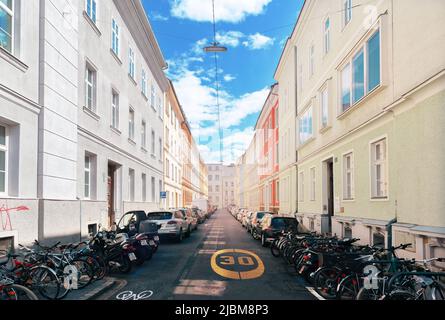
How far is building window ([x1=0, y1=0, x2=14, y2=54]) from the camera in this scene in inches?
352

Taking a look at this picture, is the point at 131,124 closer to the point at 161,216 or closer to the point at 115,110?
the point at 115,110

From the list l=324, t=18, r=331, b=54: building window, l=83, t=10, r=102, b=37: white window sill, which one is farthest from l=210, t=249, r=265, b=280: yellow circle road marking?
l=324, t=18, r=331, b=54: building window

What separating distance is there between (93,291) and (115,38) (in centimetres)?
1390

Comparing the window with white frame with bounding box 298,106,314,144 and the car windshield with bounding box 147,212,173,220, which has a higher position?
the window with white frame with bounding box 298,106,314,144

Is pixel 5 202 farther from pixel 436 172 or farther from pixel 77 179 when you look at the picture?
pixel 436 172

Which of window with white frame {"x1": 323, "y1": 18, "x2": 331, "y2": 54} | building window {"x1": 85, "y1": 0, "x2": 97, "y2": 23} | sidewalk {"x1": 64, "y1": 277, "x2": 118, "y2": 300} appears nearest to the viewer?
sidewalk {"x1": 64, "y1": 277, "x2": 118, "y2": 300}

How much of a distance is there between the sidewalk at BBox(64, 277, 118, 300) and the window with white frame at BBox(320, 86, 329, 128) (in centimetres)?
1172

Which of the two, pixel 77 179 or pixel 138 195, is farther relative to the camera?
pixel 138 195

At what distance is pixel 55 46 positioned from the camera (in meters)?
11.1

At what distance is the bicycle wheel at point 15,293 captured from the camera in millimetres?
5324

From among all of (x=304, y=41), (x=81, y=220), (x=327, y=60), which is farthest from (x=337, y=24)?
(x=81, y=220)

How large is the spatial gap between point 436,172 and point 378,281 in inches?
134

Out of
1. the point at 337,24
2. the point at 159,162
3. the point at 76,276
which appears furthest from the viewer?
the point at 159,162

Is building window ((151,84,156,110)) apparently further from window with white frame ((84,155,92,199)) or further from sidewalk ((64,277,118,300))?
sidewalk ((64,277,118,300))
